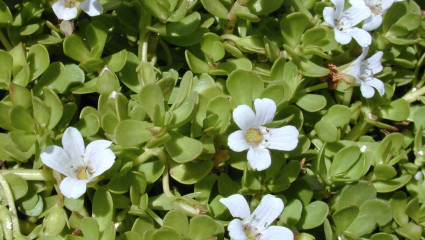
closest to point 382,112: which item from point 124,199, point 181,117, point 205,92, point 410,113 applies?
point 410,113

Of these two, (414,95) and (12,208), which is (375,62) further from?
(12,208)

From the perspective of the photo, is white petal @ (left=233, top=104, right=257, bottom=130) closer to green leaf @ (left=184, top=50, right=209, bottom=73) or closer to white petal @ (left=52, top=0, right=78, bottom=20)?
green leaf @ (left=184, top=50, right=209, bottom=73)

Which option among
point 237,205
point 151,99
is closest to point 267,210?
point 237,205

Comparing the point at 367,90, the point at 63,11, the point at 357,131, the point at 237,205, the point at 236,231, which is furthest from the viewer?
the point at 357,131

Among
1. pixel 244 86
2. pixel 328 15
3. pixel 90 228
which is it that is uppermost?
pixel 328 15

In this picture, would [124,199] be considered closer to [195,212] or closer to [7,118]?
[195,212]

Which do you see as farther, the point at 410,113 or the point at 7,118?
the point at 410,113
